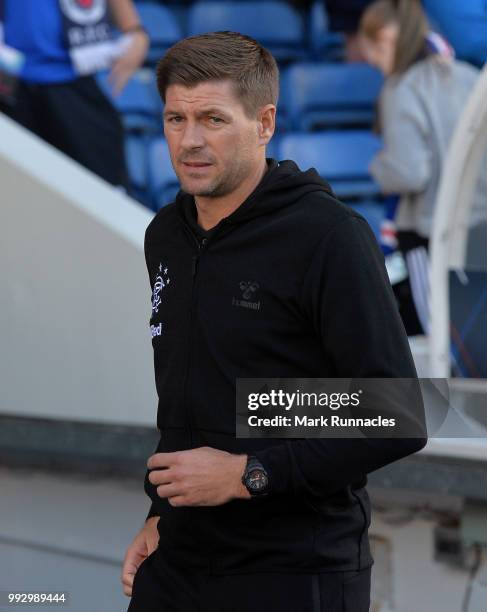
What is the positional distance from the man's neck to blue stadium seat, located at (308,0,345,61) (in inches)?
193

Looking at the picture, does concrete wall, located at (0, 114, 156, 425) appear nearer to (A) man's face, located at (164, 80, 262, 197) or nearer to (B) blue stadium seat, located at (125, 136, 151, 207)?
(A) man's face, located at (164, 80, 262, 197)

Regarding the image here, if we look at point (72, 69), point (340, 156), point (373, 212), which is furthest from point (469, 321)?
point (340, 156)

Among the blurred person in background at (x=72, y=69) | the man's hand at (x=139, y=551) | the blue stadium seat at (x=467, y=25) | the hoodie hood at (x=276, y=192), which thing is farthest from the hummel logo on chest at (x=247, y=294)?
the blue stadium seat at (x=467, y=25)

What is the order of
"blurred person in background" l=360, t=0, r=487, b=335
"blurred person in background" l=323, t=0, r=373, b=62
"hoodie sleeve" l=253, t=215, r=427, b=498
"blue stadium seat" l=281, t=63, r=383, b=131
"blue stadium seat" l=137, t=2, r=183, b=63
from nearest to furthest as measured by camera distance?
"hoodie sleeve" l=253, t=215, r=427, b=498, "blurred person in background" l=360, t=0, r=487, b=335, "blurred person in background" l=323, t=0, r=373, b=62, "blue stadium seat" l=281, t=63, r=383, b=131, "blue stadium seat" l=137, t=2, r=183, b=63

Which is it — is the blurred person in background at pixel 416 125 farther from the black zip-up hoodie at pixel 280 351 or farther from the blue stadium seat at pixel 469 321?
the black zip-up hoodie at pixel 280 351

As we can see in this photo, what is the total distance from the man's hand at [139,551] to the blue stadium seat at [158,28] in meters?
4.89

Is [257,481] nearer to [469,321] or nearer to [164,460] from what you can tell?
[164,460]

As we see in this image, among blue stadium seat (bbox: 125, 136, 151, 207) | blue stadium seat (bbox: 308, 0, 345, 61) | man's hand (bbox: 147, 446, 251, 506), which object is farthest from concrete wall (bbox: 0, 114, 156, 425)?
blue stadium seat (bbox: 308, 0, 345, 61)

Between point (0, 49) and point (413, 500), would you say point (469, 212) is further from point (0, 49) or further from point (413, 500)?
point (0, 49)

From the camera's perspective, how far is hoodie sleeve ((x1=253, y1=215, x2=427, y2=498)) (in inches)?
66.9

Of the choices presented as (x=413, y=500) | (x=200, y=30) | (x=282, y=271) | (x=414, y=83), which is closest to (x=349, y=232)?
(x=282, y=271)

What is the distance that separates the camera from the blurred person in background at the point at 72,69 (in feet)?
15.1

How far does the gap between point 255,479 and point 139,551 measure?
445 mm

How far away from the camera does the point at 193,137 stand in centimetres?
181
